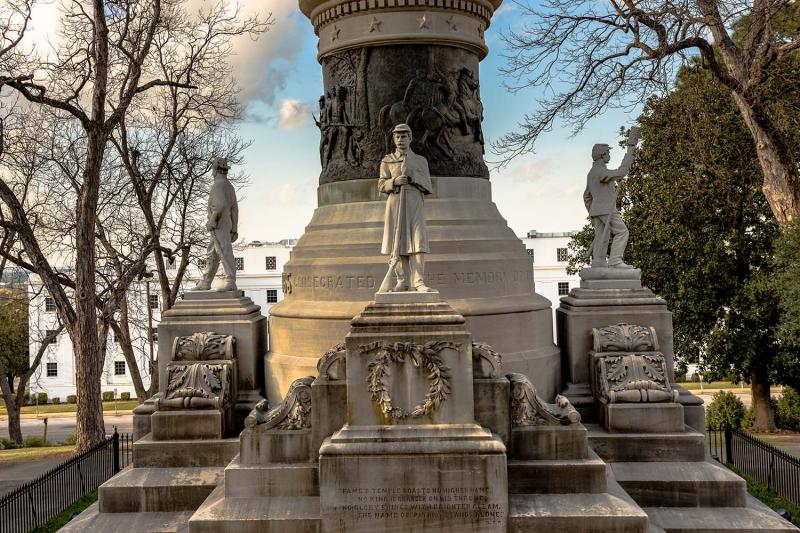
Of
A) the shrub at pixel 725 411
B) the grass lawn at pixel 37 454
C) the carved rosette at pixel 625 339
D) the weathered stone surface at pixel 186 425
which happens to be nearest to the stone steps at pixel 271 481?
the weathered stone surface at pixel 186 425

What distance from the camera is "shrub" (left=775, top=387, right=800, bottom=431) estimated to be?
25328 millimetres

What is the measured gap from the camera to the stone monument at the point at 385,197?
11891 mm

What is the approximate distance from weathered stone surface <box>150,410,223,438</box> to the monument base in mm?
2923

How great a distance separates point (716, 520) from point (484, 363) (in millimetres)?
3436

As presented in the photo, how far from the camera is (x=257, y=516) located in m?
8.61

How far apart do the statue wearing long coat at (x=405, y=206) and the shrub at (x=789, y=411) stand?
20.6 meters

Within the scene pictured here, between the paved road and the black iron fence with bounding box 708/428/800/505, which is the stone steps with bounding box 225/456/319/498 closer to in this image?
the black iron fence with bounding box 708/428/800/505

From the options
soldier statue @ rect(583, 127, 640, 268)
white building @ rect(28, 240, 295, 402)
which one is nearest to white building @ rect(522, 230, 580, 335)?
white building @ rect(28, 240, 295, 402)

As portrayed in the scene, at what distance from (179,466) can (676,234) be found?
17.8m

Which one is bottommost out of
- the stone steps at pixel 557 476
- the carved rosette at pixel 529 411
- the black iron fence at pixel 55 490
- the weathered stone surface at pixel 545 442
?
the black iron fence at pixel 55 490

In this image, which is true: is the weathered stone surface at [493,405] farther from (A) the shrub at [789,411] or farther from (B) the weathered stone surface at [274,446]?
(A) the shrub at [789,411]

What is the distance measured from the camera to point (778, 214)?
1989cm

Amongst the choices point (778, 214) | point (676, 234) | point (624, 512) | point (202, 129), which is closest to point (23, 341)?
point (202, 129)

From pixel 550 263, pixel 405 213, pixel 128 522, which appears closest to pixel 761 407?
pixel 405 213
